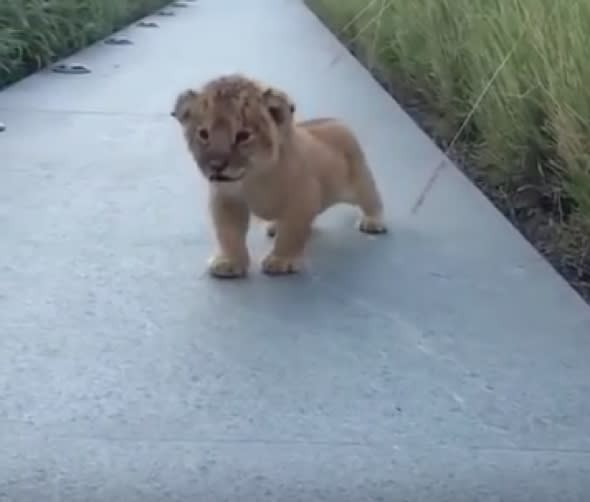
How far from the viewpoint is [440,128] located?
646cm

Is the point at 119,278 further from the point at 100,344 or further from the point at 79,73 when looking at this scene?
the point at 79,73

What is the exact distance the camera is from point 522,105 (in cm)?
511

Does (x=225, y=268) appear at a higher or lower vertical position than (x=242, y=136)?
→ lower

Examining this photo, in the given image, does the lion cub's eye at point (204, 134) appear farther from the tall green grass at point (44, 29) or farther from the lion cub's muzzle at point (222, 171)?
the tall green grass at point (44, 29)

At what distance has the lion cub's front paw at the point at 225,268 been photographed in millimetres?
4277

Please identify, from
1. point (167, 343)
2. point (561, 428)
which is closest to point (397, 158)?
point (167, 343)

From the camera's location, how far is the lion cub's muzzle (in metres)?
4.05

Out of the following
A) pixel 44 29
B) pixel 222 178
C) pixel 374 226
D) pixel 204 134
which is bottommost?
pixel 44 29

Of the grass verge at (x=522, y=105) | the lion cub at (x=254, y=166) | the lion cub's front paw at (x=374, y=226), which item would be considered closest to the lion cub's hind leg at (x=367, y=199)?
the lion cub's front paw at (x=374, y=226)

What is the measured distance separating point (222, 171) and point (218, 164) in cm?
3

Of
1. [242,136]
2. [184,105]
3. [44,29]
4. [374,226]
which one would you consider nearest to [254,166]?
[242,136]

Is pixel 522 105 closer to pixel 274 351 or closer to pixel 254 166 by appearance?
pixel 254 166

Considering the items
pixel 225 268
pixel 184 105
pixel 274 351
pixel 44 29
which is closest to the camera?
pixel 274 351

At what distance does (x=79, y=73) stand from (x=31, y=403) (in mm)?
5601
